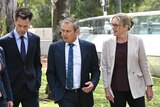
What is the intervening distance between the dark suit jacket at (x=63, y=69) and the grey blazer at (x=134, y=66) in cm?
22

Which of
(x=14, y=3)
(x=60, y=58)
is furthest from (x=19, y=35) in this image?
(x=14, y=3)

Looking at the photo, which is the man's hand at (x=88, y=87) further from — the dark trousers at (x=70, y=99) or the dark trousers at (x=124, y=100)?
the dark trousers at (x=124, y=100)

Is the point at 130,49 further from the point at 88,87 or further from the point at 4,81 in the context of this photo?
the point at 4,81

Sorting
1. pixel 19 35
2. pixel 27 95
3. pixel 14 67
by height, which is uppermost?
pixel 19 35

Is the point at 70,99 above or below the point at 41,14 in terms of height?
above

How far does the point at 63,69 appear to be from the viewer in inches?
230

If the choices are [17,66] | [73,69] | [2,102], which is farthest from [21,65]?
[2,102]

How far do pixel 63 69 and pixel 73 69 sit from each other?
127 millimetres

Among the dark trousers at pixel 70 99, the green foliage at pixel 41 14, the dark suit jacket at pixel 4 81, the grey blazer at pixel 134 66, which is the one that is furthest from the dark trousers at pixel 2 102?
the green foliage at pixel 41 14

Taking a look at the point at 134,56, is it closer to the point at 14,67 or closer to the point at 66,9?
the point at 14,67

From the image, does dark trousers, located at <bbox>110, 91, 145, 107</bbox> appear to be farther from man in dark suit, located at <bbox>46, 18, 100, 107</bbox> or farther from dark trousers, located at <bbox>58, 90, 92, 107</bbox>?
dark trousers, located at <bbox>58, 90, 92, 107</bbox>

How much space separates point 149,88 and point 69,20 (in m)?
1.45

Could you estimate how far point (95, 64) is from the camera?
19.6ft

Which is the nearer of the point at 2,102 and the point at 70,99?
the point at 2,102
